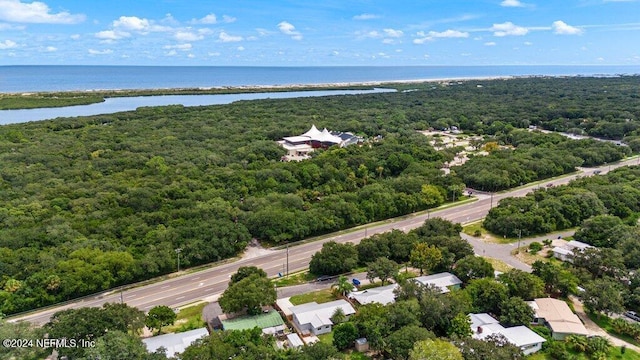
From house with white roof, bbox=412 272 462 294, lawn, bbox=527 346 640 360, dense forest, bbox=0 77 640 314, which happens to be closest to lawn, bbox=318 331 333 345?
house with white roof, bbox=412 272 462 294

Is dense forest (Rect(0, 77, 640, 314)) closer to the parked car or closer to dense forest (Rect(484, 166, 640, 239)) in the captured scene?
dense forest (Rect(484, 166, 640, 239))

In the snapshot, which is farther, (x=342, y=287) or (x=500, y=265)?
(x=500, y=265)

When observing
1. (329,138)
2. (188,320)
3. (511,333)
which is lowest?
(188,320)

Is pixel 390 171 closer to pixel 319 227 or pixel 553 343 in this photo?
pixel 319 227

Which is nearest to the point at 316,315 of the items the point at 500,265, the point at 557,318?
the point at 557,318

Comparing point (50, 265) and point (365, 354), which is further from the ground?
point (50, 265)

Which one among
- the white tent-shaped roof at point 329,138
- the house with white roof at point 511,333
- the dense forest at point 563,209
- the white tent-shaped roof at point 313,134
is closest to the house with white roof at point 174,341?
the house with white roof at point 511,333

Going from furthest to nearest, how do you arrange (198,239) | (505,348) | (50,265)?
(198,239) < (50,265) < (505,348)

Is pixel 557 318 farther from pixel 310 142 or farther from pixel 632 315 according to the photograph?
pixel 310 142

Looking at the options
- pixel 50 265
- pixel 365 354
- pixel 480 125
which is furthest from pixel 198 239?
pixel 480 125
